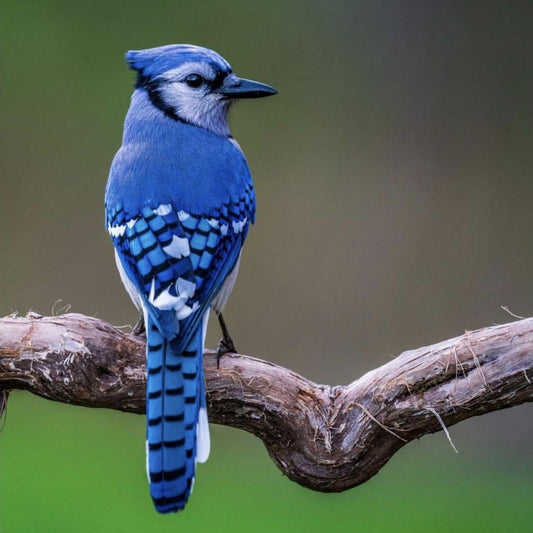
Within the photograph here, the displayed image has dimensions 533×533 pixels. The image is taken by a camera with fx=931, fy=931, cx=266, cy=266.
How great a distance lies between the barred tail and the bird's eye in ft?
2.39

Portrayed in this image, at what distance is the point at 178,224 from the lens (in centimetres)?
194

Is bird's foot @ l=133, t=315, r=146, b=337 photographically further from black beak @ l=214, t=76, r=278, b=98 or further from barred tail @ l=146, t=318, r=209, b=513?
black beak @ l=214, t=76, r=278, b=98

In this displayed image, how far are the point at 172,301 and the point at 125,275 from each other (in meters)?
0.26

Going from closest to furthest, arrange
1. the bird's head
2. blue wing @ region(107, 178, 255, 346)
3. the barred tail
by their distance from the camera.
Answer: the barred tail < blue wing @ region(107, 178, 255, 346) < the bird's head

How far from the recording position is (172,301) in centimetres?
178

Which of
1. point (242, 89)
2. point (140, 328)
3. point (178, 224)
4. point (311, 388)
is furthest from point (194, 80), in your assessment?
point (311, 388)

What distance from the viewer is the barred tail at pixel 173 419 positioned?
1592 millimetres

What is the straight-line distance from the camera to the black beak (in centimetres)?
228

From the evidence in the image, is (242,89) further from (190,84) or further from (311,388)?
(311,388)

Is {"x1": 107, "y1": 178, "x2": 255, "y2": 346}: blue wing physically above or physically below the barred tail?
above

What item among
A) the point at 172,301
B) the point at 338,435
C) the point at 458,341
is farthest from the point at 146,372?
the point at 458,341

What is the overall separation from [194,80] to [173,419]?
941 millimetres

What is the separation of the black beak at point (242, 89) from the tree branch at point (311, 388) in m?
0.69

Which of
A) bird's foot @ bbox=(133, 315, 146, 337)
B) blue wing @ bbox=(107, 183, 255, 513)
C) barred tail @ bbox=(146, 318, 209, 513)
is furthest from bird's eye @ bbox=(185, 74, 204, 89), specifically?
barred tail @ bbox=(146, 318, 209, 513)
